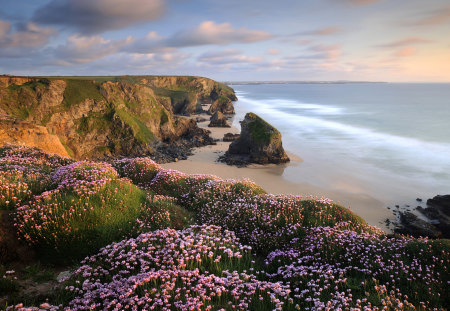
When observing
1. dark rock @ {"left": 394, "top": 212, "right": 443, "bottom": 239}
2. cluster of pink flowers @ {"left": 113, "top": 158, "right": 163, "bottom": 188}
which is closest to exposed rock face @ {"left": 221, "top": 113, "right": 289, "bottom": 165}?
dark rock @ {"left": 394, "top": 212, "right": 443, "bottom": 239}

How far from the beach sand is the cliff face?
8981mm

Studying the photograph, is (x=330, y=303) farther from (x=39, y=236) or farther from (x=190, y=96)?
(x=190, y=96)

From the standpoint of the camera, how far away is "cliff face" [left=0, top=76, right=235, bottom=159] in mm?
38688

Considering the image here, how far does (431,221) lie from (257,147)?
22.7 meters

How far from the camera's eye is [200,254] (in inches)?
257

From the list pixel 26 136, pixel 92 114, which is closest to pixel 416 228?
pixel 26 136

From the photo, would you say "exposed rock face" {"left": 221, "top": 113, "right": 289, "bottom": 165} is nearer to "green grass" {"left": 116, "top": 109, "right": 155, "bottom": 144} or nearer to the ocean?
the ocean

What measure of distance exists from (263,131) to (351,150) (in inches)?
759

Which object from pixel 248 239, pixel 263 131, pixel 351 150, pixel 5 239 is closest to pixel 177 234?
pixel 248 239

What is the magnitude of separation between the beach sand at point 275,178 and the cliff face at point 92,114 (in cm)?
898

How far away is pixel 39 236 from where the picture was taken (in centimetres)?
712

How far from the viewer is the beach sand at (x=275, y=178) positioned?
25219 millimetres

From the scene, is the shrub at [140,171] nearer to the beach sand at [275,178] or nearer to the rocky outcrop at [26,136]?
the rocky outcrop at [26,136]

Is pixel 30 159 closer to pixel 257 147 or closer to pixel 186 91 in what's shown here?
pixel 257 147
